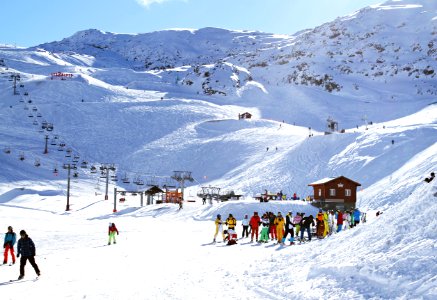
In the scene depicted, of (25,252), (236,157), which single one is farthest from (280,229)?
(236,157)

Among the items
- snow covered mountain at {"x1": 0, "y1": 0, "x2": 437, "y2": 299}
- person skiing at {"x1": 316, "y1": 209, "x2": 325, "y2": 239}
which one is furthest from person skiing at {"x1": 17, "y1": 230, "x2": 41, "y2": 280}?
person skiing at {"x1": 316, "y1": 209, "x2": 325, "y2": 239}

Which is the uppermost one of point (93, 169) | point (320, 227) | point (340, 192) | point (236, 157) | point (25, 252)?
point (25, 252)

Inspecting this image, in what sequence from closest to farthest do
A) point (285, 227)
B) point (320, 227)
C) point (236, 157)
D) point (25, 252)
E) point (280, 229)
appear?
point (25, 252)
point (280, 229)
point (285, 227)
point (320, 227)
point (236, 157)

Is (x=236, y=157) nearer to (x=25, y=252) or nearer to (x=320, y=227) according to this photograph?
(x=320, y=227)

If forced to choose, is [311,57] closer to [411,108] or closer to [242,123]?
[411,108]

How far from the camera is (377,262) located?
34.6 feet

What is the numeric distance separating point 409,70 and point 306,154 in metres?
88.6

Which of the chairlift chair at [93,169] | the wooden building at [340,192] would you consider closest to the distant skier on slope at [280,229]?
the wooden building at [340,192]

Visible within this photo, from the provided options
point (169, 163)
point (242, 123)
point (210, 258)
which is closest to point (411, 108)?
point (242, 123)

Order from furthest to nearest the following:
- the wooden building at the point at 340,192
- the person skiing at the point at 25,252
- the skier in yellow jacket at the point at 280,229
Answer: the wooden building at the point at 340,192, the skier in yellow jacket at the point at 280,229, the person skiing at the point at 25,252

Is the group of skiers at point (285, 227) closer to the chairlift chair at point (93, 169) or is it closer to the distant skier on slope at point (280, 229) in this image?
the distant skier on slope at point (280, 229)

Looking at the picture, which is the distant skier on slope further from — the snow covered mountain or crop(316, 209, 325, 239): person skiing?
crop(316, 209, 325, 239): person skiing

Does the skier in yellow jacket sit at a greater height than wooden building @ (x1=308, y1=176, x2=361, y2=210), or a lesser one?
greater

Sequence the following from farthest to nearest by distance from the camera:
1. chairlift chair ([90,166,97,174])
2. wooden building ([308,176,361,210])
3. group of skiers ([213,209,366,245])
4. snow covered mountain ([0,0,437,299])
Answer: chairlift chair ([90,166,97,174]), wooden building ([308,176,361,210]), group of skiers ([213,209,366,245]), snow covered mountain ([0,0,437,299])
